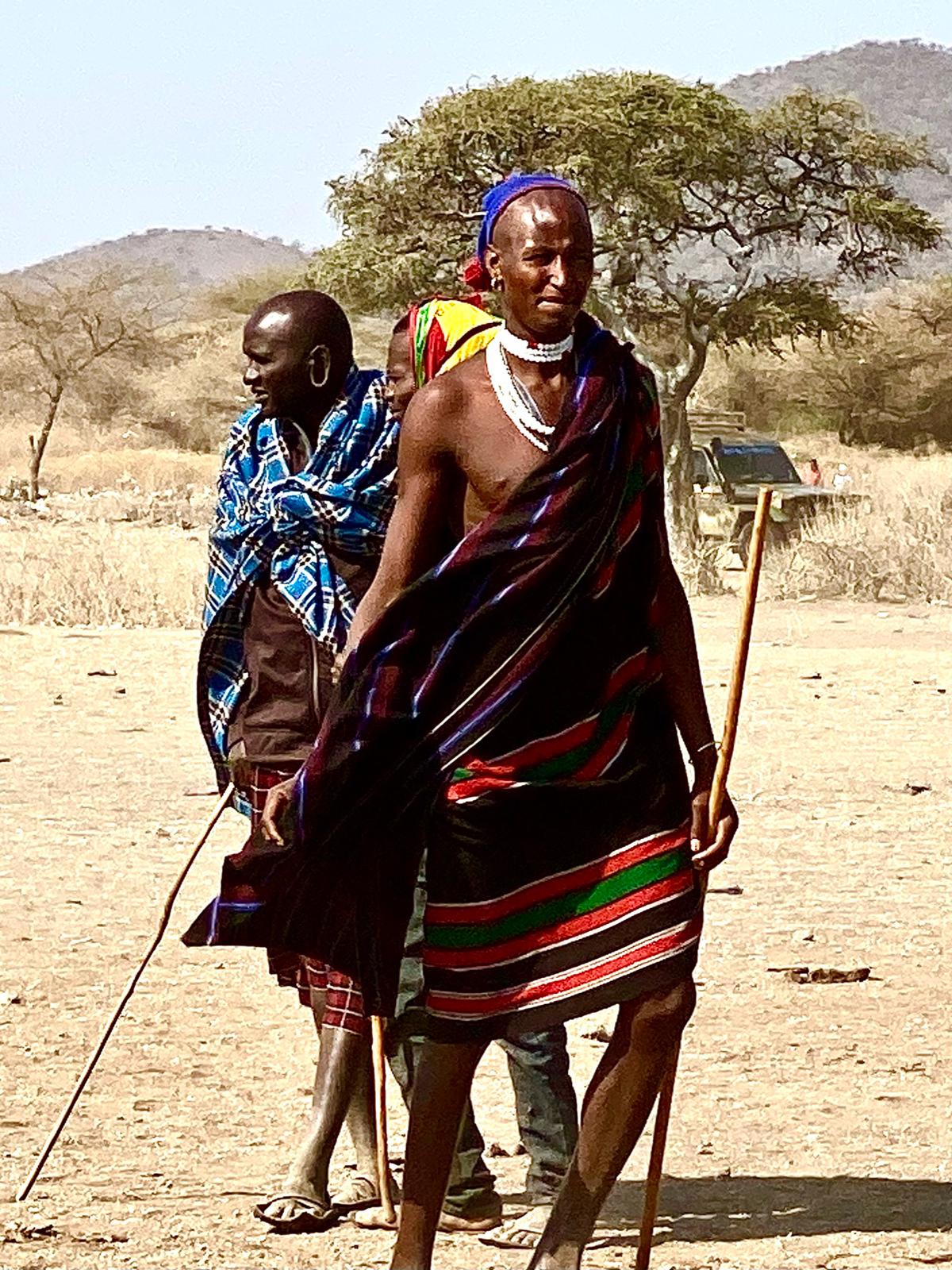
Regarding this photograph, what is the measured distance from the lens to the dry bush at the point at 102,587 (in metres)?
14.3

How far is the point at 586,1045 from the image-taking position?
Answer: 213 inches

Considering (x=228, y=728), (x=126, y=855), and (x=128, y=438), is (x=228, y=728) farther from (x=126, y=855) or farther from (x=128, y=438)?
(x=128, y=438)

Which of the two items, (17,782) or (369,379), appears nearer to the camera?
(369,379)

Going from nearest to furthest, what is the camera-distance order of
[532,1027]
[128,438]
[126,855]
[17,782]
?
[532,1027] → [126,855] → [17,782] → [128,438]

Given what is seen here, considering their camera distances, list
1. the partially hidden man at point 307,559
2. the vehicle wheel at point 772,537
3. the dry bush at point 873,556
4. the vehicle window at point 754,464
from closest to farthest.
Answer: the partially hidden man at point 307,559 < the dry bush at point 873,556 < the vehicle wheel at point 772,537 < the vehicle window at point 754,464

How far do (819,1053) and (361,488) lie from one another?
1.88 meters

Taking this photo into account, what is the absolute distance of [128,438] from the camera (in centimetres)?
4503

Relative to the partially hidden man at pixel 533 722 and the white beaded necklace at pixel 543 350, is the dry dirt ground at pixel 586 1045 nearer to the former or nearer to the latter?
the partially hidden man at pixel 533 722

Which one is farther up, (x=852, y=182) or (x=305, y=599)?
(x=852, y=182)

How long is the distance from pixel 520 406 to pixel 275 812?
0.75 m

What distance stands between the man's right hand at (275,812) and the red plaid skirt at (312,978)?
13.7 inches

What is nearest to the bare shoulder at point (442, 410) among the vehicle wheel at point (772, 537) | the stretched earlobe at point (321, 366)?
the stretched earlobe at point (321, 366)

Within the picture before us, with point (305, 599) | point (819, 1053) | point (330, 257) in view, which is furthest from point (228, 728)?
point (330, 257)

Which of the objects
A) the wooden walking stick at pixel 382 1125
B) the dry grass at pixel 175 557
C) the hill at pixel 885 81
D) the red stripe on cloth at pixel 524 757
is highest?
the hill at pixel 885 81
